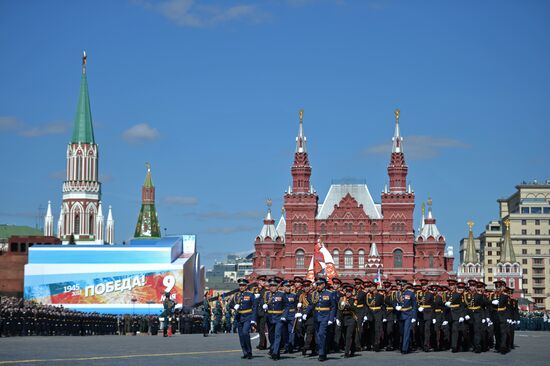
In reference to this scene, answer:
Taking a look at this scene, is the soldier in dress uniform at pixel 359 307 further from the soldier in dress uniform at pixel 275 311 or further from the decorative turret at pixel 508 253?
the decorative turret at pixel 508 253

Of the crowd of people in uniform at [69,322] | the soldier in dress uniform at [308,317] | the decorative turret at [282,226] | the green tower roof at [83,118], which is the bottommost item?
the crowd of people in uniform at [69,322]

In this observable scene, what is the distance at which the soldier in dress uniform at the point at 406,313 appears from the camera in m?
25.9

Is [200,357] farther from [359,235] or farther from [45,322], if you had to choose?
Result: [359,235]

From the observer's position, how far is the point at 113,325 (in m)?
56.4

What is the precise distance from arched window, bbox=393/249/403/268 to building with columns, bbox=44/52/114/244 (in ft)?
199

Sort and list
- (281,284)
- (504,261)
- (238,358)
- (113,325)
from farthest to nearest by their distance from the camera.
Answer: (504,261), (113,325), (281,284), (238,358)

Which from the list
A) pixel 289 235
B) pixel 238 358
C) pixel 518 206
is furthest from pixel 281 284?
pixel 518 206

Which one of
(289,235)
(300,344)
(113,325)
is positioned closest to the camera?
(300,344)

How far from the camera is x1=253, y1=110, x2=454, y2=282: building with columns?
380ft

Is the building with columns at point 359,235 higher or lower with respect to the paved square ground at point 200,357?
higher

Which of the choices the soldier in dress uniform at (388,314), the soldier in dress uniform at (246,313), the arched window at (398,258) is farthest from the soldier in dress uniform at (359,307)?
the arched window at (398,258)

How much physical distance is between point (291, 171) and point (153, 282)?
30368 millimetres

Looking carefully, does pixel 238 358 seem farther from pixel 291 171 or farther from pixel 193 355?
pixel 291 171

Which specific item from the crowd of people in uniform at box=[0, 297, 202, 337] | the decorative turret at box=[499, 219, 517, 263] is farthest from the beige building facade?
the crowd of people in uniform at box=[0, 297, 202, 337]
